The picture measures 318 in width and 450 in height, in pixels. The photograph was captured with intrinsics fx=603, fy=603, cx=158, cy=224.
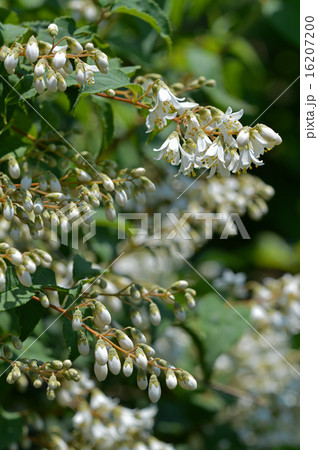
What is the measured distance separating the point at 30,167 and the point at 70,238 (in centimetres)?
43

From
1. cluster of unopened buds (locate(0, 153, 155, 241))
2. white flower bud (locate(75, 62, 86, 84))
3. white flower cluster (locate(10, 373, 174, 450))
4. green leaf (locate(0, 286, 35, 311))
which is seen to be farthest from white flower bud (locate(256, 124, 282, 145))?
white flower cluster (locate(10, 373, 174, 450))

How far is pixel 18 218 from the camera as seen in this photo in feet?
4.96

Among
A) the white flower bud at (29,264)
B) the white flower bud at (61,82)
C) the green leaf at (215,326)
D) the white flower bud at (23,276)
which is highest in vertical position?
the white flower bud at (61,82)

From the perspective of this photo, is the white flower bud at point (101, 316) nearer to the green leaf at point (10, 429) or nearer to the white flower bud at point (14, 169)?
Result: the white flower bud at point (14, 169)

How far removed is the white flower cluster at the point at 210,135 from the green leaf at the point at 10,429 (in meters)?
0.96

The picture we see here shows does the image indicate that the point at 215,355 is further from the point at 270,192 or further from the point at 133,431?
the point at 270,192

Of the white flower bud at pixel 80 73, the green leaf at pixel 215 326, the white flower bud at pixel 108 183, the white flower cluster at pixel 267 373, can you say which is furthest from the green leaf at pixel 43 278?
the white flower cluster at pixel 267 373

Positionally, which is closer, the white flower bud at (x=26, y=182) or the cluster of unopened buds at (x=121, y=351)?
the cluster of unopened buds at (x=121, y=351)

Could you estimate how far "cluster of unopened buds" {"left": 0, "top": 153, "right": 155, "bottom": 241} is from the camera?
1467 millimetres

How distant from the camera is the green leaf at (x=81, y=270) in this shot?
1700mm

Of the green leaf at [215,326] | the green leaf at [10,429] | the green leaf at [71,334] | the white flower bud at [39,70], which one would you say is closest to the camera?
the white flower bud at [39,70]

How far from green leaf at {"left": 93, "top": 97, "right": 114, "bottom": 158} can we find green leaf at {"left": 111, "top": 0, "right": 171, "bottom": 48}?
0.96ft
